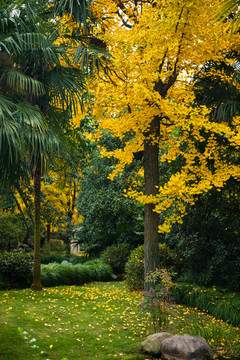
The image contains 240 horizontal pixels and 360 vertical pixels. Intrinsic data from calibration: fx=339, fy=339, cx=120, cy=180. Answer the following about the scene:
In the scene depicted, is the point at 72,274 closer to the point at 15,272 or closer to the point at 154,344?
the point at 15,272

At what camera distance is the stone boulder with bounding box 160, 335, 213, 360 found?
457cm

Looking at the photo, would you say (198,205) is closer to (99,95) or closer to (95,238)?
(99,95)

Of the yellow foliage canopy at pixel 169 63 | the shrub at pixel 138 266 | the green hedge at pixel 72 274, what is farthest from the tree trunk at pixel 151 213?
the green hedge at pixel 72 274

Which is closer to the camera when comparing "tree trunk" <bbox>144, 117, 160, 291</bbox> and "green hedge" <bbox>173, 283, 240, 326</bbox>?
"green hedge" <bbox>173, 283, 240, 326</bbox>

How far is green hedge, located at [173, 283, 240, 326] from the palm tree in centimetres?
489

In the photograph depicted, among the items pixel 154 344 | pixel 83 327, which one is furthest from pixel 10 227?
pixel 154 344

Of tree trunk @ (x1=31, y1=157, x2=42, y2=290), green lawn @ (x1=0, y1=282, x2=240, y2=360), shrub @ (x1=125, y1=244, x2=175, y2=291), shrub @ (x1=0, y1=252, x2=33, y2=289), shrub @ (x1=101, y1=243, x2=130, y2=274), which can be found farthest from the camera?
shrub @ (x1=101, y1=243, x2=130, y2=274)

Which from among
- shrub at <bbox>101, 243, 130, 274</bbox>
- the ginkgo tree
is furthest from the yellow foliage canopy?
shrub at <bbox>101, 243, 130, 274</bbox>

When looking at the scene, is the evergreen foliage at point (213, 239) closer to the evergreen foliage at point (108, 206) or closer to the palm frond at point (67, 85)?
the evergreen foliage at point (108, 206)

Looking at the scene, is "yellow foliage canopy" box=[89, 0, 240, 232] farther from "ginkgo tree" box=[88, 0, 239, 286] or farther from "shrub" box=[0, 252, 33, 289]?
"shrub" box=[0, 252, 33, 289]

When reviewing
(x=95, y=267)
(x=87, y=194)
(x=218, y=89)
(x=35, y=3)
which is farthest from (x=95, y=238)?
(x=35, y=3)

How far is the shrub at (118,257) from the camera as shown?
1406 cm

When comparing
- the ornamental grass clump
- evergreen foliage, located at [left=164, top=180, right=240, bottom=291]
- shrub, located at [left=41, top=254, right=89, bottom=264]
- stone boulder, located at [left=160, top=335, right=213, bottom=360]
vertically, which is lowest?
shrub, located at [left=41, top=254, right=89, bottom=264]

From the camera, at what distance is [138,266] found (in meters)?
10.1
